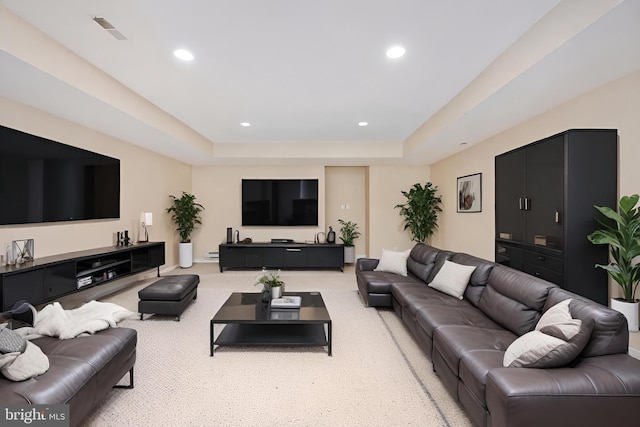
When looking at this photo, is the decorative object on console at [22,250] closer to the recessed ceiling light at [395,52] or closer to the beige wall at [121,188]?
the beige wall at [121,188]

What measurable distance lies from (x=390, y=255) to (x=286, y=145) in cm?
336

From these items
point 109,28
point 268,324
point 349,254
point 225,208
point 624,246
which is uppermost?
point 109,28

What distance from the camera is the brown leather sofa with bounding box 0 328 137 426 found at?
1460mm

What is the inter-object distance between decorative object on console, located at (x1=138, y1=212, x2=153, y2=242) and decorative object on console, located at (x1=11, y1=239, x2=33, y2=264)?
192 centimetres

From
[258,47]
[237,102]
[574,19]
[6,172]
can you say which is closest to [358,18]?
[258,47]

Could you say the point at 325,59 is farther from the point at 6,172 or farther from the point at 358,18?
the point at 6,172

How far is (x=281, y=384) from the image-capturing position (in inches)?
92.8

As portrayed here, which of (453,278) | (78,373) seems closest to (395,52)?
(453,278)

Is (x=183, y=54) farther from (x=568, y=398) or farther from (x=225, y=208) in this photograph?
(x=225, y=208)

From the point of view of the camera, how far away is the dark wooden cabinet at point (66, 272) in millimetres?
2914

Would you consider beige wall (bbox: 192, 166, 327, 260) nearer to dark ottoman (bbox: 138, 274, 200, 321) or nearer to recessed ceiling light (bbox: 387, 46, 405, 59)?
dark ottoman (bbox: 138, 274, 200, 321)

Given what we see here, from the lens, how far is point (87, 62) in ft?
9.95

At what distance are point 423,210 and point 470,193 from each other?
1387 mm

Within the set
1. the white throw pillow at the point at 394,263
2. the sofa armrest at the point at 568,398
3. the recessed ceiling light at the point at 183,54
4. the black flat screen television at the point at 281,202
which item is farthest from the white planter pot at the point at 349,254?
the sofa armrest at the point at 568,398
